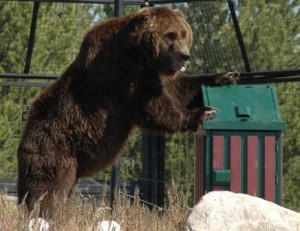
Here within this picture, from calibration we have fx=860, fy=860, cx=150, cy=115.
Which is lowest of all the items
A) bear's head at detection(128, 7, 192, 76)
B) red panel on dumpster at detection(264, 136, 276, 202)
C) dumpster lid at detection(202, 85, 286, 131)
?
red panel on dumpster at detection(264, 136, 276, 202)

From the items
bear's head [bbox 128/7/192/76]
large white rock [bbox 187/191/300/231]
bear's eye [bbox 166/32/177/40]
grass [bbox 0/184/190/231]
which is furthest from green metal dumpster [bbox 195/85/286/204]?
large white rock [bbox 187/191/300/231]

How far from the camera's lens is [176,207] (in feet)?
20.5

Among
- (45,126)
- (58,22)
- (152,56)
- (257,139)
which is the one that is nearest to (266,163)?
(257,139)

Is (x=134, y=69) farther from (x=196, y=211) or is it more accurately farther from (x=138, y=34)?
(x=196, y=211)

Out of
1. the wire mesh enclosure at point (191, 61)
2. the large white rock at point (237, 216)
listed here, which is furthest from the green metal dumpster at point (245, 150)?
the wire mesh enclosure at point (191, 61)

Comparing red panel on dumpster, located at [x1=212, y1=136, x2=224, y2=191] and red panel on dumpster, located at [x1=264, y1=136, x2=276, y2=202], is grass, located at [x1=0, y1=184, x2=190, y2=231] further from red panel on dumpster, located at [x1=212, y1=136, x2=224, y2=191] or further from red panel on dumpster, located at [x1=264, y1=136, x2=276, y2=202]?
red panel on dumpster, located at [x1=264, y1=136, x2=276, y2=202]

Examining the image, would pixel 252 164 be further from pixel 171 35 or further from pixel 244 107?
pixel 171 35

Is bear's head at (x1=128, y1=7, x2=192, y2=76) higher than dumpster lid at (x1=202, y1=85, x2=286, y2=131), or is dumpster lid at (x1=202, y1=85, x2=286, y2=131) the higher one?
bear's head at (x1=128, y1=7, x2=192, y2=76)

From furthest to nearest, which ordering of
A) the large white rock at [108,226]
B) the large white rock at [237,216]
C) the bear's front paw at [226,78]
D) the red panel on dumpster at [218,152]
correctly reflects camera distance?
1. the bear's front paw at [226,78]
2. the red panel on dumpster at [218,152]
3. the large white rock at [237,216]
4. the large white rock at [108,226]

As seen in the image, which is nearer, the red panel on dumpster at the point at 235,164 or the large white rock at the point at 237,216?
the large white rock at the point at 237,216

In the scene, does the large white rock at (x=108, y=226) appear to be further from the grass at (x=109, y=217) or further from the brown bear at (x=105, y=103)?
the brown bear at (x=105, y=103)

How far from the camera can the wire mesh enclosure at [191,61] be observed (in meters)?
11.0

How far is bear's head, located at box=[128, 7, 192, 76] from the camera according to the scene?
719 cm

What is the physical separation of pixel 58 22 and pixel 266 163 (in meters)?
9.85
